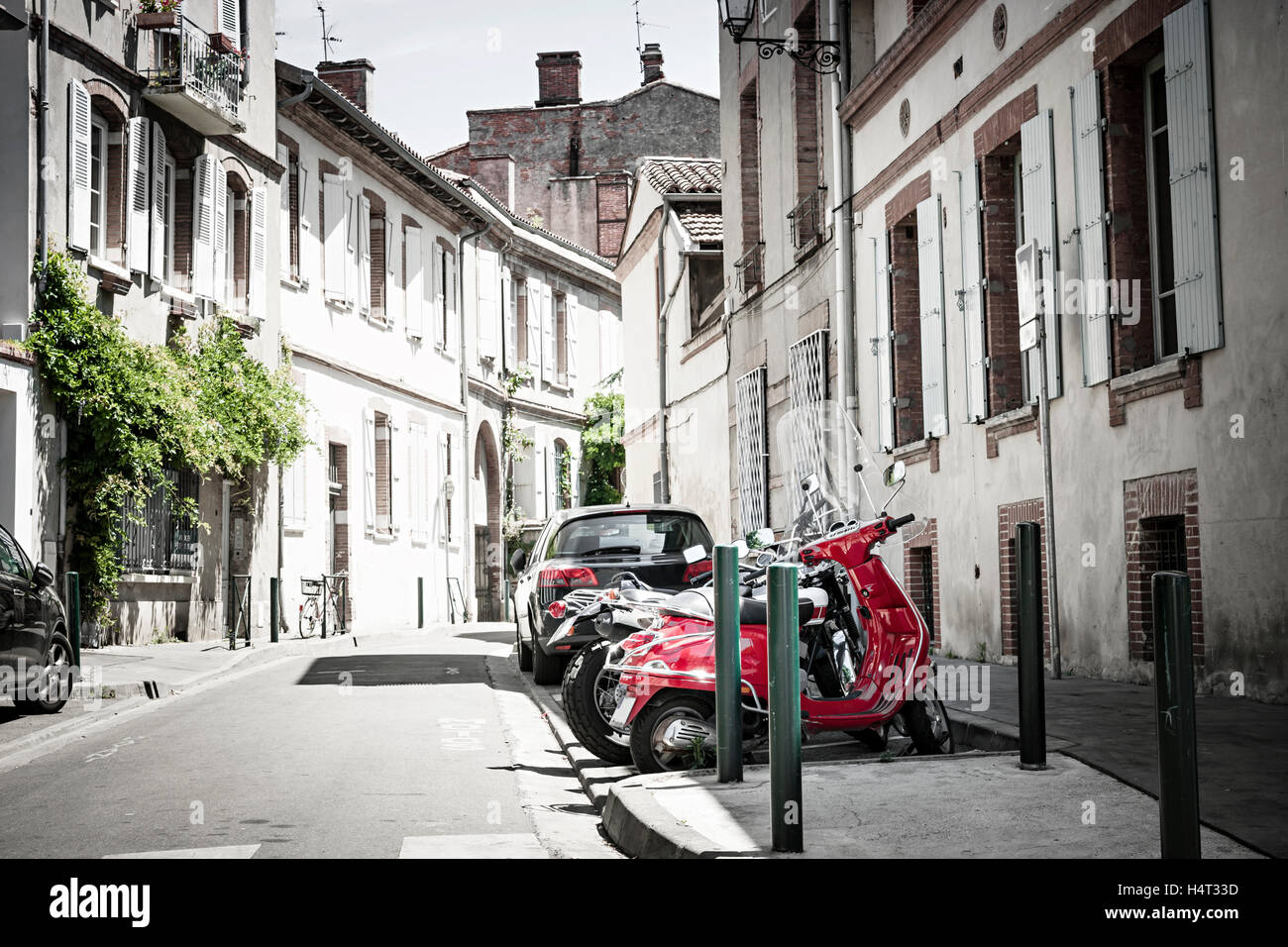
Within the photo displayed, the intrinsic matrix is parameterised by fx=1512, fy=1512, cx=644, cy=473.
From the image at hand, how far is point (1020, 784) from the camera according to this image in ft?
21.5

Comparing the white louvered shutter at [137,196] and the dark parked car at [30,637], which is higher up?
the white louvered shutter at [137,196]

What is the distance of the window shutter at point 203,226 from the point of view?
864 inches

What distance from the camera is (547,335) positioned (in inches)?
1649

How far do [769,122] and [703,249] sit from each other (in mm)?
5793

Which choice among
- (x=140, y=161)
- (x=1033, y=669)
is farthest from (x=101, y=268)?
(x=1033, y=669)

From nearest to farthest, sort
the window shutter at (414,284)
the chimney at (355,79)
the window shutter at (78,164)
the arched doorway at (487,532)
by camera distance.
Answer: the window shutter at (78,164) < the window shutter at (414,284) < the chimney at (355,79) < the arched doorway at (487,532)

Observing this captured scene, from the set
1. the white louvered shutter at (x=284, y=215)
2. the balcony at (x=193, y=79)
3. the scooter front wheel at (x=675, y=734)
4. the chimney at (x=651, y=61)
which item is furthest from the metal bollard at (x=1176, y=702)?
the chimney at (x=651, y=61)

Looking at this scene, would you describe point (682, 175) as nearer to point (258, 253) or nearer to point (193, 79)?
point (258, 253)

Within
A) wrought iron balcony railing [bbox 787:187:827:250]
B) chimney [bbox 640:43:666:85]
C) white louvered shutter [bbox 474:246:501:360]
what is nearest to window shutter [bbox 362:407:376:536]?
white louvered shutter [bbox 474:246:501:360]

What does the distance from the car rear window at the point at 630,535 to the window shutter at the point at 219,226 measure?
10618 millimetres

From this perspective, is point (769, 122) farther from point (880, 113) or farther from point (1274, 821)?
point (1274, 821)

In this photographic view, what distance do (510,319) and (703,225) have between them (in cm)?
1288

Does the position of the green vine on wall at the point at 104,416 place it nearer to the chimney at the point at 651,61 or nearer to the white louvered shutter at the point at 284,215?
the white louvered shutter at the point at 284,215

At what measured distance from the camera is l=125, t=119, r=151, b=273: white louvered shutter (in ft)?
65.5
